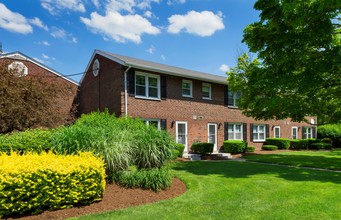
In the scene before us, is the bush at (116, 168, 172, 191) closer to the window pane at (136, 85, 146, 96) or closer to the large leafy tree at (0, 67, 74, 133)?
the large leafy tree at (0, 67, 74, 133)

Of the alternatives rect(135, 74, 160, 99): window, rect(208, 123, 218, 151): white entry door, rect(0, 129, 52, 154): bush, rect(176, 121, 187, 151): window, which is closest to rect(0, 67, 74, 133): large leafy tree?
rect(0, 129, 52, 154): bush

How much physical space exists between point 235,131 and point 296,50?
1145 centimetres

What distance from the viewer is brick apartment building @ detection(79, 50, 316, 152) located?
1611cm

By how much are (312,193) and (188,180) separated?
12.4 ft

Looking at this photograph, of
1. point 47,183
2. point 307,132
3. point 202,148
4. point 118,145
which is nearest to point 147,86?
point 202,148

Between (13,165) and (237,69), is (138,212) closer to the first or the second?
(13,165)

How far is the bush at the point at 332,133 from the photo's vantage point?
30717 mm

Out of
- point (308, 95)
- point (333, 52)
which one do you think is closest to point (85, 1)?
point (333, 52)

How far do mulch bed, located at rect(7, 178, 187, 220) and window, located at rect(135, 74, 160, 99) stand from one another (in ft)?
A: 29.5

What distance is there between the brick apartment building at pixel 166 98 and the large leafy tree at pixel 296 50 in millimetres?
5175

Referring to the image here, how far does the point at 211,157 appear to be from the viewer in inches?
688

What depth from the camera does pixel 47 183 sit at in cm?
581

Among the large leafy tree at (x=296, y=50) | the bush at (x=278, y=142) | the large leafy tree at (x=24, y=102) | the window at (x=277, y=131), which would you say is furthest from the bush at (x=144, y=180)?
the window at (x=277, y=131)

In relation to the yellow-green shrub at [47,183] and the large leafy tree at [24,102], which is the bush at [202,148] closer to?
the large leafy tree at [24,102]
